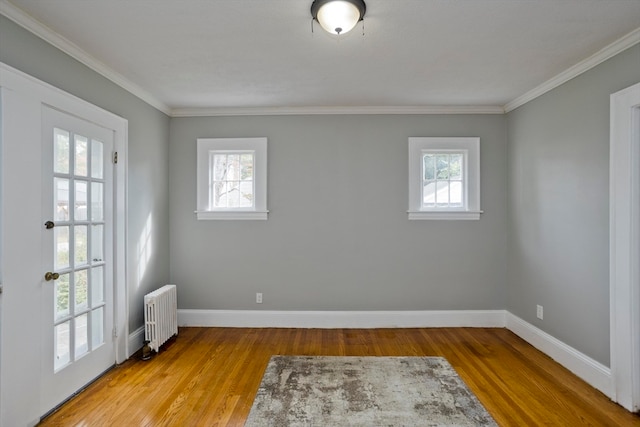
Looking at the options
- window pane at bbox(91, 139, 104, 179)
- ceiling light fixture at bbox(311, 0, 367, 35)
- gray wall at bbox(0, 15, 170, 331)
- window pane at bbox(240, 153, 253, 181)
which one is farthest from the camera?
window pane at bbox(240, 153, 253, 181)

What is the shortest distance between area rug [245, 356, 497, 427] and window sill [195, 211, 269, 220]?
1536 millimetres

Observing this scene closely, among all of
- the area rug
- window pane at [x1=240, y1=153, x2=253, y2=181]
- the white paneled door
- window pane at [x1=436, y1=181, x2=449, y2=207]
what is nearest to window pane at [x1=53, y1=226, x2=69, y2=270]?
the white paneled door

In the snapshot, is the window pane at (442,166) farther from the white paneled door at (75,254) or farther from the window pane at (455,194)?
the white paneled door at (75,254)

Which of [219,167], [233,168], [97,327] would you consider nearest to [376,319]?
[233,168]

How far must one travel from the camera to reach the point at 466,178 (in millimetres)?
3695

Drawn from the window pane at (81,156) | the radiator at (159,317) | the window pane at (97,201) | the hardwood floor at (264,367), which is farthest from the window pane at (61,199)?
the hardwood floor at (264,367)

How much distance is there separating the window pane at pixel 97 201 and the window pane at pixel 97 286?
425 millimetres

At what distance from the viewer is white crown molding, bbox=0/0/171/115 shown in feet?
6.16

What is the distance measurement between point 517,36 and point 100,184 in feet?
11.0

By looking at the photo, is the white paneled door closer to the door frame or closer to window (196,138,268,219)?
the door frame

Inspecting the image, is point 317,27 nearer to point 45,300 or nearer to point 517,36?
point 517,36

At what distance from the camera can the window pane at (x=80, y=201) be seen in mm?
2381

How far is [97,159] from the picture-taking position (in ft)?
8.56

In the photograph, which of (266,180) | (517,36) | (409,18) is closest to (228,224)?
(266,180)
